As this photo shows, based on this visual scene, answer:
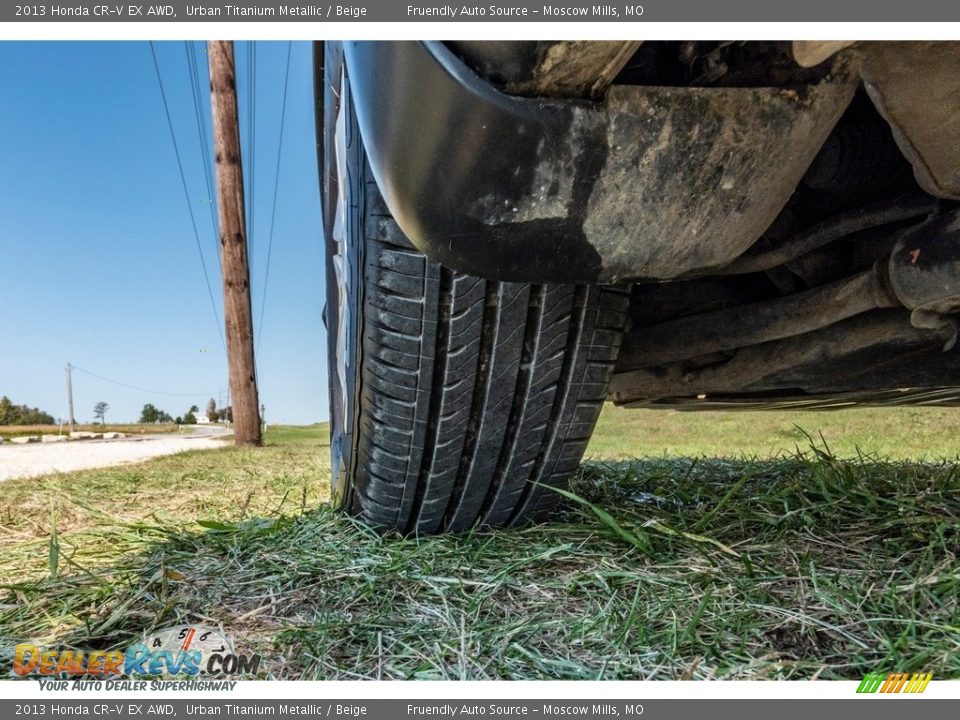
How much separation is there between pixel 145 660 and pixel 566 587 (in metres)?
0.59

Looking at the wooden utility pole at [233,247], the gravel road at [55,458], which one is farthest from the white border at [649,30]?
the wooden utility pole at [233,247]

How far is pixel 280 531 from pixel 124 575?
297mm

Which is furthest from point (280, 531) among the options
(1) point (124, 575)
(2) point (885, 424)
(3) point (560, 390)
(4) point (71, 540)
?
(2) point (885, 424)

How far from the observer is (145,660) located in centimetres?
81

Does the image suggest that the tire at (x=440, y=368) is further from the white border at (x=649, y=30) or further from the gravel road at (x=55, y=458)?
the gravel road at (x=55, y=458)

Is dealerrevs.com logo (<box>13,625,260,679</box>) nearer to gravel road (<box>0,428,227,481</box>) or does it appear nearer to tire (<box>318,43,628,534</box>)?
tire (<box>318,43,628,534</box>)

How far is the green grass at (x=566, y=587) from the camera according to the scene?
2.57ft

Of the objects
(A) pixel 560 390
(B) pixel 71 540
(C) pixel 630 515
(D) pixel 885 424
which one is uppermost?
(A) pixel 560 390

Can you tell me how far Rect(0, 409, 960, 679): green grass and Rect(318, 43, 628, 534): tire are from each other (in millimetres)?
119

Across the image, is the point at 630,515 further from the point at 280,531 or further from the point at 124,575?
the point at 124,575

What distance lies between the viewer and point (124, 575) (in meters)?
1.09

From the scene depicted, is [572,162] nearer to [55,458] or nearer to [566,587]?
[566,587]

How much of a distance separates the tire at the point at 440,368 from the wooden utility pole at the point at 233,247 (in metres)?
4.94

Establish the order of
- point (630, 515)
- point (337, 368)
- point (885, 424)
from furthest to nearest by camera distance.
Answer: point (885, 424), point (630, 515), point (337, 368)
